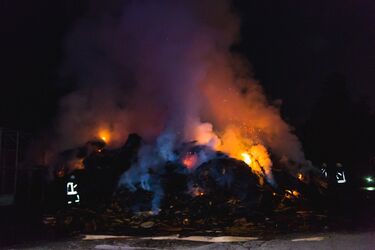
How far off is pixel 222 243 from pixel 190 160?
1263 centimetres

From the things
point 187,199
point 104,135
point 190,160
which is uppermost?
point 104,135

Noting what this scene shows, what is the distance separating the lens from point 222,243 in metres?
10.7

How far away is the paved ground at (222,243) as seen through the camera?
9953 mm

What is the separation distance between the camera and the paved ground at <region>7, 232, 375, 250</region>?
9.95m

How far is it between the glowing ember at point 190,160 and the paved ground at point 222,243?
10771 mm

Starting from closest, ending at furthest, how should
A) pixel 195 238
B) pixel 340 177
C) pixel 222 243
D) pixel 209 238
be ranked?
pixel 222 243 → pixel 209 238 → pixel 195 238 → pixel 340 177

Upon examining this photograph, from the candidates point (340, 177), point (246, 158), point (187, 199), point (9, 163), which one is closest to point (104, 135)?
point (9, 163)

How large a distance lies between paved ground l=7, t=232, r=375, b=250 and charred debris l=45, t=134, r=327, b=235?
A: 2016mm

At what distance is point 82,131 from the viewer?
34750 millimetres

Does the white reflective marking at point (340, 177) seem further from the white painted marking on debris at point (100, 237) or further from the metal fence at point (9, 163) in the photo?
the metal fence at point (9, 163)

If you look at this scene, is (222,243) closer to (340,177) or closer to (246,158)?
(246,158)

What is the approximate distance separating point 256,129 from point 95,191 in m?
12.3

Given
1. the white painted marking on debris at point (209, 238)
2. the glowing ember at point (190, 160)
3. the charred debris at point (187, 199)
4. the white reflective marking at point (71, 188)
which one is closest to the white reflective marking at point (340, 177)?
the charred debris at point (187, 199)

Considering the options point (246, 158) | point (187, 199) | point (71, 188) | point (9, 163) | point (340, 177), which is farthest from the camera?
point (340, 177)
